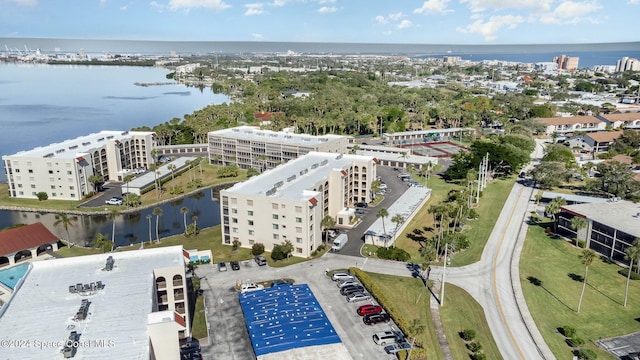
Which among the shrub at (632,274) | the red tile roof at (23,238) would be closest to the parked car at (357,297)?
the shrub at (632,274)

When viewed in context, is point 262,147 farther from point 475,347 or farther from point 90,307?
point 475,347

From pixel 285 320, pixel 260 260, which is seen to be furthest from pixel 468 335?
pixel 260 260

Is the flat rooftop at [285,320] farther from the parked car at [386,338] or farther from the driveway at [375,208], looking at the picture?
the driveway at [375,208]

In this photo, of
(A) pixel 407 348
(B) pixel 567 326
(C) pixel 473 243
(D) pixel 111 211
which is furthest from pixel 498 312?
(D) pixel 111 211

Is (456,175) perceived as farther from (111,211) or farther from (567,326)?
(111,211)

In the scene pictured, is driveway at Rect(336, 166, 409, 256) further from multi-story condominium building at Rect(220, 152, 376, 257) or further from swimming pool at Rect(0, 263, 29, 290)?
swimming pool at Rect(0, 263, 29, 290)

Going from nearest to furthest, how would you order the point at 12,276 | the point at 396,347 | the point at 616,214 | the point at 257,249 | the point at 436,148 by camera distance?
1. the point at 396,347
2. the point at 12,276
3. the point at 257,249
4. the point at 616,214
5. the point at 436,148
